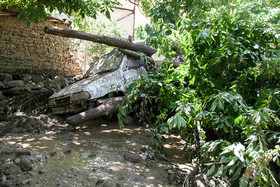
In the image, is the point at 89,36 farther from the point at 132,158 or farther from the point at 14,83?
the point at 132,158

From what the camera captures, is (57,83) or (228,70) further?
(57,83)

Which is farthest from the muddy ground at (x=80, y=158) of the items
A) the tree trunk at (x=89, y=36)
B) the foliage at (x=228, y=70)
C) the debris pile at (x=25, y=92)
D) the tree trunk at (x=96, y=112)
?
the tree trunk at (x=89, y=36)

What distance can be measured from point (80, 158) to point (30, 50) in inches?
270

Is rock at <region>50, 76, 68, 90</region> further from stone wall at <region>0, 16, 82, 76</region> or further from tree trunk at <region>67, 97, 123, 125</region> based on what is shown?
tree trunk at <region>67, 97, 123, 125</region>

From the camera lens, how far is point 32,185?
250cm

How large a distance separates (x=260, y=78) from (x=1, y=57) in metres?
8.30

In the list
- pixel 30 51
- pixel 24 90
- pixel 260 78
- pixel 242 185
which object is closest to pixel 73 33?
pixel 24 90

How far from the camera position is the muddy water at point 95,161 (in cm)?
270

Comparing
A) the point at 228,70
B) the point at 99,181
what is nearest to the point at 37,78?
the point at 99,181

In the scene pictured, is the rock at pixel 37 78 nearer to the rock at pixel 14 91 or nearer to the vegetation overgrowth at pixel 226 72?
the rock at pixel 14 91

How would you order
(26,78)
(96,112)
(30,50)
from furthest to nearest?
(30,50) → (26,78) → (96,112)

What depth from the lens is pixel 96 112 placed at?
4.81 meters

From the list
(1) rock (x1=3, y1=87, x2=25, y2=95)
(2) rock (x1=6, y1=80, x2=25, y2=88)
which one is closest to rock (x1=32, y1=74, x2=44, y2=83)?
(2) rock (x1=6, y1=80, x2=25, y2=88)

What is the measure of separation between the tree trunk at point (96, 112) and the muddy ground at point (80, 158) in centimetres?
30
